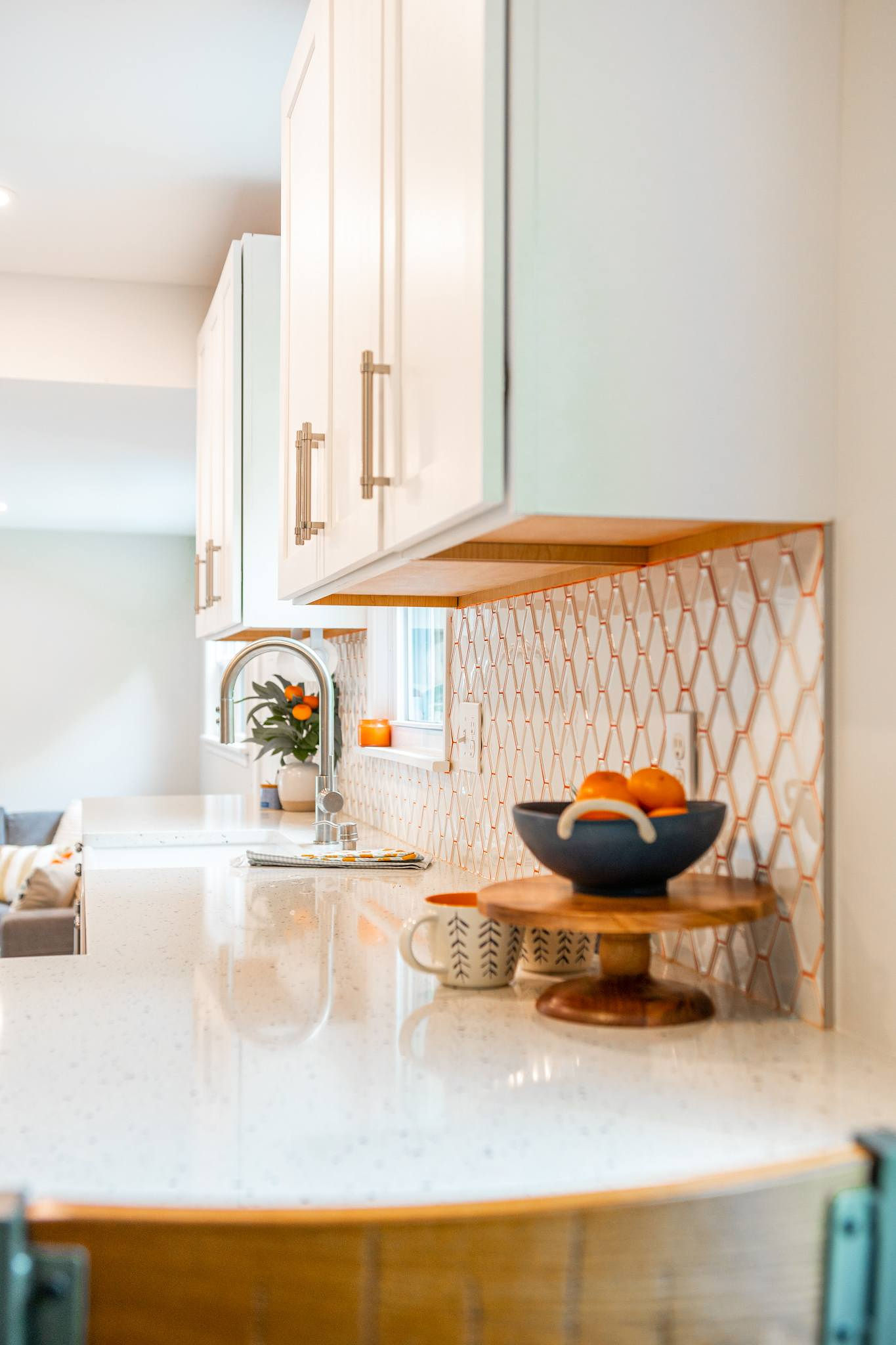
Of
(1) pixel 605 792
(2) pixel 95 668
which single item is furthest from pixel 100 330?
(2) pixel 95 668

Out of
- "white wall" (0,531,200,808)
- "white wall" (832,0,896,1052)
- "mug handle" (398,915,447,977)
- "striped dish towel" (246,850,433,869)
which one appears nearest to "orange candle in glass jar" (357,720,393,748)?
"striped dish towel" (246,850,433,869)

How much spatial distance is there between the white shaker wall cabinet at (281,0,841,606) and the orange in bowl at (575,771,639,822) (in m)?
0.24

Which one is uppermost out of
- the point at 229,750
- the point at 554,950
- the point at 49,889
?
the point at 554,950

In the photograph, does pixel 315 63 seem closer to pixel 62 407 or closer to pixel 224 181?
pixel 224 181

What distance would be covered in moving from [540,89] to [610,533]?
0.43 meters

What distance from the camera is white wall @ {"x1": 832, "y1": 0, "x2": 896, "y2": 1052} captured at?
103cm

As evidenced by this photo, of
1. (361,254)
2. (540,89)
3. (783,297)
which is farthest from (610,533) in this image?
(361,254)

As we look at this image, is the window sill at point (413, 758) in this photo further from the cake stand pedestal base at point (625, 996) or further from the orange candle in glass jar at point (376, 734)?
the cake stand pedestal base at point (625, 996)

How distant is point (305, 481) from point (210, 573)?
1.55 m

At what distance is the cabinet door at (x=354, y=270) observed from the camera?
148cm

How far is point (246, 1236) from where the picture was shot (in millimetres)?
702

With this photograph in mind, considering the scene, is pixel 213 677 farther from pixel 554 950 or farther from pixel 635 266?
pixel 635 266

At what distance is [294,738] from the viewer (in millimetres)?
3312

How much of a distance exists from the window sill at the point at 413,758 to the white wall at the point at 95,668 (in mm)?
5655
